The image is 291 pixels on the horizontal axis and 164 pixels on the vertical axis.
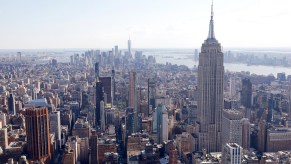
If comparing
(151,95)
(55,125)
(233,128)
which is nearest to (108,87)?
(151,95)

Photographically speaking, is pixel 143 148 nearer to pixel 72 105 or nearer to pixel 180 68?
pixel 72 105

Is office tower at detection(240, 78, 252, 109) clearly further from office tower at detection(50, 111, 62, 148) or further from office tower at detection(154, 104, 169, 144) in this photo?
office tower at detection(50, 111, 62, 148)

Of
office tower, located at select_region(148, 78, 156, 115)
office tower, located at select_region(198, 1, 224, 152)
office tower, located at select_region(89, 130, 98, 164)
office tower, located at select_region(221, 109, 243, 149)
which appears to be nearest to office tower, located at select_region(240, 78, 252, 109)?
office tower, located at select_region(198, 1, 224, 152)

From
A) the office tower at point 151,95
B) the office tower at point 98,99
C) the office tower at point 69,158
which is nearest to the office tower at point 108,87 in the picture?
the office tower at point 98,99

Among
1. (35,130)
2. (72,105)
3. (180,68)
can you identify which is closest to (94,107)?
(72,105)

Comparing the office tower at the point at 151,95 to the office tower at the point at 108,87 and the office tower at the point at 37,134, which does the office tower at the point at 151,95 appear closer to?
the office tower at the point at 108,87

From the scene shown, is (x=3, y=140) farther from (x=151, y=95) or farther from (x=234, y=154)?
(x=151, y=95)
